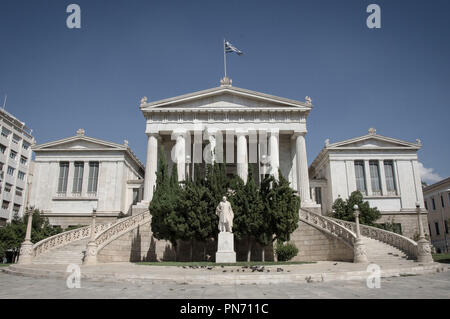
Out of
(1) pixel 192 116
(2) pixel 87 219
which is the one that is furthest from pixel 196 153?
(2) pixel 87 219

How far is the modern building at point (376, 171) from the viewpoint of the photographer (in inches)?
1677

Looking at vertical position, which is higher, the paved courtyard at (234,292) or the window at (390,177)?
the window at (390,177)

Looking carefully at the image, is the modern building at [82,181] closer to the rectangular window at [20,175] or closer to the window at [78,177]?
the window at [78,177]

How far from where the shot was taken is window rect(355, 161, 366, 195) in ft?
142

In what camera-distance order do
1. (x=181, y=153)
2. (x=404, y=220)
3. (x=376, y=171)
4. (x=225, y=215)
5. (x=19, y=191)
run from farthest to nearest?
(x=19, y=191)
(x=376, y=171)
(x=404, y=220)
(x=181, y=153)
(x=225, y=215)

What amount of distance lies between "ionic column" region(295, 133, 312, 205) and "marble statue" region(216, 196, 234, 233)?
1626 centimetres

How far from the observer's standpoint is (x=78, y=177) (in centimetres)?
4381

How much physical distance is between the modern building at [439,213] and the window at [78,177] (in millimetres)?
49299

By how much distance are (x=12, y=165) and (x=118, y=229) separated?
44151 millimetres

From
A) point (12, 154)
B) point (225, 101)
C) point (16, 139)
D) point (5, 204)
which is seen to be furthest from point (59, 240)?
point (16, 139)

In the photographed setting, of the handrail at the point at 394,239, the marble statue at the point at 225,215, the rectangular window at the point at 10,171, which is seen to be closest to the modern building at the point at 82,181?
the rectangular window at the point at 10,171

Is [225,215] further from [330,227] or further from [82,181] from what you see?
[82,181]

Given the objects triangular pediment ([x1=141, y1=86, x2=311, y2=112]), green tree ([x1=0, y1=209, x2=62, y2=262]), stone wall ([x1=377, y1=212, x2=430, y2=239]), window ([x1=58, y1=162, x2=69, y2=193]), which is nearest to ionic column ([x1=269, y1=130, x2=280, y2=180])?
triangular pediment ([x1=141, y1=86, x2=311, y2=112])

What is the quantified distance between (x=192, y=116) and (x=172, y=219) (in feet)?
63.9
